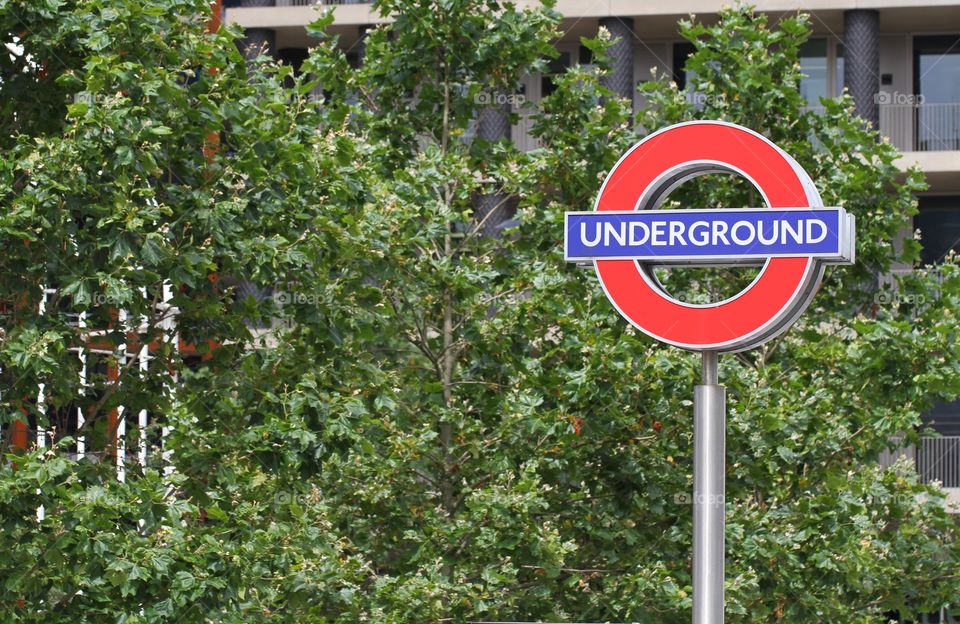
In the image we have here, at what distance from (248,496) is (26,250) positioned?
249cm

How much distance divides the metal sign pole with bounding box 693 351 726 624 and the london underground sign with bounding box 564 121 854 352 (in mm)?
335

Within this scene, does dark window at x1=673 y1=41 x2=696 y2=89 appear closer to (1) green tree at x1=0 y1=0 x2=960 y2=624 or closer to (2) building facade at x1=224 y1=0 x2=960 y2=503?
(2) building facade at x1=224 y1=0 x2=960 y2=503

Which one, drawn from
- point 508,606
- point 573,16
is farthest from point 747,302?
point 573,16

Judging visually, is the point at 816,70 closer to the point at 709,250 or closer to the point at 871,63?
the point at 871,63

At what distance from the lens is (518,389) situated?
52.5ft

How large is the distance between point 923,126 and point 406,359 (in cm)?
1492

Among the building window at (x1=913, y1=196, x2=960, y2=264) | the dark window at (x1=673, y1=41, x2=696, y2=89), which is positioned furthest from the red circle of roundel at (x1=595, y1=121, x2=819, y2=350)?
the building window at (x1=913, y1=196, x2=960, y2=264)

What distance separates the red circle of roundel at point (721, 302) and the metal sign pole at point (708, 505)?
272 mm

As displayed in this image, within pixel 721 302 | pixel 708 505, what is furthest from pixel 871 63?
pixel 708 505

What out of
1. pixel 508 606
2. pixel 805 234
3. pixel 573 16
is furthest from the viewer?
pixel 573 16

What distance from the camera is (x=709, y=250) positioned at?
29.8ft

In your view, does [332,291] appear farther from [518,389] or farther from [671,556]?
[671,556]

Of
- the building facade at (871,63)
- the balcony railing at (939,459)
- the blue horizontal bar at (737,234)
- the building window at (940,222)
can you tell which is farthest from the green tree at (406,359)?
the building window at (940,222)

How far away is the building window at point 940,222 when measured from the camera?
106ft
